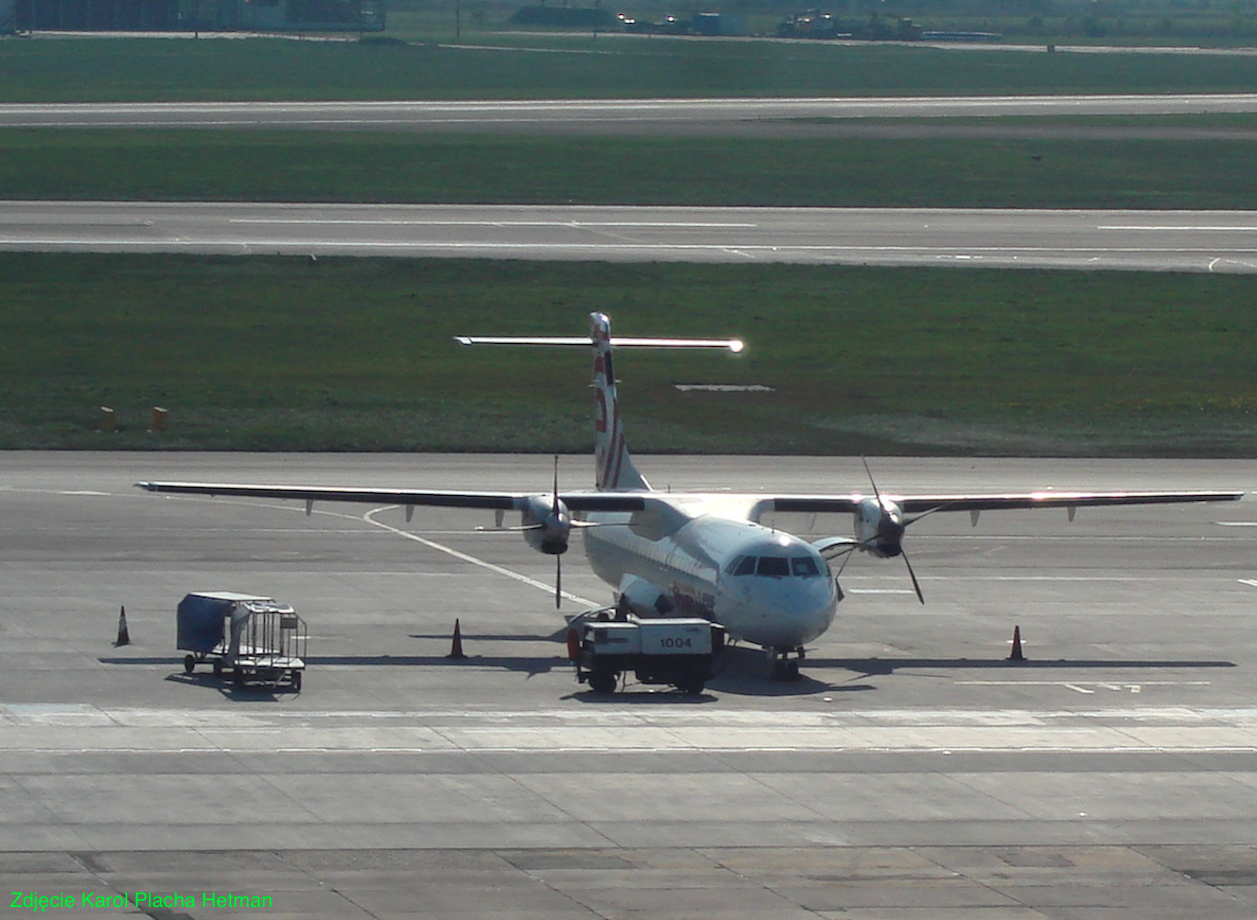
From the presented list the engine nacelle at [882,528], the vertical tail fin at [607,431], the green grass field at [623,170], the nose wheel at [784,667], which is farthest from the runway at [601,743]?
the green grass field at [623,170]

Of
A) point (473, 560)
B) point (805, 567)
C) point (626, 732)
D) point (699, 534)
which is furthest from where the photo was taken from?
point (473, 560)

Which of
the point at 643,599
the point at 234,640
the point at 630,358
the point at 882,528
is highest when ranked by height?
the point at 630,358

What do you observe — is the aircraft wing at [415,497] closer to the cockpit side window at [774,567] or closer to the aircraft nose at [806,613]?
the cockpit side window at [774,567]

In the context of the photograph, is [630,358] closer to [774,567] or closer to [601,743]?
[774,567]

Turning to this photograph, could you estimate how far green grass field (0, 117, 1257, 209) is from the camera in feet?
405

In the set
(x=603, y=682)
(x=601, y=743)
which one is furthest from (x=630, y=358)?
(x=601, y=743)

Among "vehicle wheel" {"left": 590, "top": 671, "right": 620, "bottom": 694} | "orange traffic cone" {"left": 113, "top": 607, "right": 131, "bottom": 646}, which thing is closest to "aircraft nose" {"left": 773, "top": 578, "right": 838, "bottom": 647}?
"vehicle wheel" {"left": 590, "top": 671, "right": 620, "bottom": 694}

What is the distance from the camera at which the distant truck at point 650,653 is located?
120 ft

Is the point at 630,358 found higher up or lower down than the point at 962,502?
higher up

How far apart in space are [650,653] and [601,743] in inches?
173

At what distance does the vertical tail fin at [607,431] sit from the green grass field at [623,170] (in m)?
75.1

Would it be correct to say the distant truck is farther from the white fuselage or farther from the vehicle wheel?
the white fuselage

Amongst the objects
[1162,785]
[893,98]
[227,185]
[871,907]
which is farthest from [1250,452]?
[893,98]

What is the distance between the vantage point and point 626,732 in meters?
33.7
